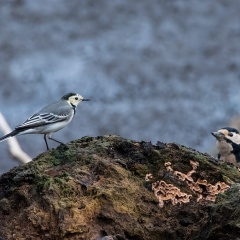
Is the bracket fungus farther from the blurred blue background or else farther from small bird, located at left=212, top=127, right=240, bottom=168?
the blurred blue background

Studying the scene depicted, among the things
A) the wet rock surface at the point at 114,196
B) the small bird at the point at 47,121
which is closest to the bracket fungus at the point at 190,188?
the wet rock surface at the point at 114,196

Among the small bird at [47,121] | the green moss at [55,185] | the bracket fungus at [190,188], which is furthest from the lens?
the small bird at [47,121]

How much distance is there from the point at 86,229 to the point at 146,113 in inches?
365

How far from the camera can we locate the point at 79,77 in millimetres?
15891

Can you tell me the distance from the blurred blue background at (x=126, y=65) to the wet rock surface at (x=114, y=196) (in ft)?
21.5

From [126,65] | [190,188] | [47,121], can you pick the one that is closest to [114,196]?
[190,188]

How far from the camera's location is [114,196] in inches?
207

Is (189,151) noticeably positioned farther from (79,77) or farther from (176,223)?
(79,77)

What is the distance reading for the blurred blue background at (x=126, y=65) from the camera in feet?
45.5

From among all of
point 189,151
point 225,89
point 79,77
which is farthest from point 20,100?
point 189,151

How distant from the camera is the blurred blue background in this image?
13.9m

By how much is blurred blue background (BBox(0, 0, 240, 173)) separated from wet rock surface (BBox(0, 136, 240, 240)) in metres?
6.56

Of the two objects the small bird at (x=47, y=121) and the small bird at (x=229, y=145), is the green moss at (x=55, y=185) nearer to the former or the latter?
the small bird at (x=47, y=121)

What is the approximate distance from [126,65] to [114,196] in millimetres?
11159
